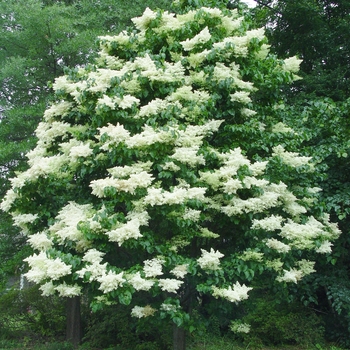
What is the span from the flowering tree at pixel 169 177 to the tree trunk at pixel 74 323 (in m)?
3.18


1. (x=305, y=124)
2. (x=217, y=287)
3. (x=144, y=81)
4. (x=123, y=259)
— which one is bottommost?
(x=217, y=287)

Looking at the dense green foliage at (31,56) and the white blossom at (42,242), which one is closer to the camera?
the white blossom at (42,242)

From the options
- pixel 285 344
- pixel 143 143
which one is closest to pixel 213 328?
pixel 285 344

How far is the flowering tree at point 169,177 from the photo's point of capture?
374 centimetres

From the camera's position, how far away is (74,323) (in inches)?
292

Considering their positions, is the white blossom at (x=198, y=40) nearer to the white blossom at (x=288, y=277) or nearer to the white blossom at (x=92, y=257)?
the white blossom at (x=92, y=257)

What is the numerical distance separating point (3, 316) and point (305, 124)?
255 inches

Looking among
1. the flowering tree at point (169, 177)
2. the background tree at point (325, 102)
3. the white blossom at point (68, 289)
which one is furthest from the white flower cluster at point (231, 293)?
the background tree at point (325, 102)

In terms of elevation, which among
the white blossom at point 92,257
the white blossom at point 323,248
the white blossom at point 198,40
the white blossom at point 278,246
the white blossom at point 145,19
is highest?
the white blossom at point 145,19

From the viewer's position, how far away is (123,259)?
4.34 metres

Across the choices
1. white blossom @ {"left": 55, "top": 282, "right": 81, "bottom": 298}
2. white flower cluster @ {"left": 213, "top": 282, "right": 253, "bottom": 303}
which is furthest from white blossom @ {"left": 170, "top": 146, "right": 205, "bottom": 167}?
white blossom @ {"left": 55, "top": 282, "right": 81, "bottom": 298}

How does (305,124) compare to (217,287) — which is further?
(305,124)

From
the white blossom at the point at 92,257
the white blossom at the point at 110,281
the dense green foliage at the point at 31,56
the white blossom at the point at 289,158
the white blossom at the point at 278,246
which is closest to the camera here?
the white blossom at the point at 110,281

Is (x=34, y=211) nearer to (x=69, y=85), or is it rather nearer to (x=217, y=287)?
(x=69, y=85)
